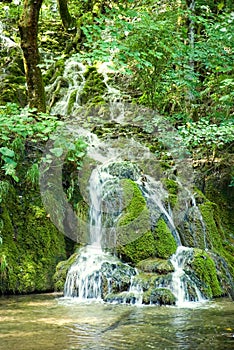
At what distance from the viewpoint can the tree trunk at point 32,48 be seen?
7688 mm

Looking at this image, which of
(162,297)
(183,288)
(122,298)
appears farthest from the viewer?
(183,288)

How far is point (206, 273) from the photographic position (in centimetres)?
689

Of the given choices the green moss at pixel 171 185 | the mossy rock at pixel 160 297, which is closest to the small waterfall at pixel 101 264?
the mossy rock at pixel 160 297

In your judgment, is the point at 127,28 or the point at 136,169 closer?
the point at 127,28

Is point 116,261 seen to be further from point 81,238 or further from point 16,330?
point 16,330

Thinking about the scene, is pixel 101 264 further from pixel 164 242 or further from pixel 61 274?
pixel 164 242

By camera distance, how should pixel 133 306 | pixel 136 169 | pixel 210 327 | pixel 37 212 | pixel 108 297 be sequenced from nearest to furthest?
pixel 210 327, pixel 133 306, pixel 108 297, pixel 37 212, pixel 136 169

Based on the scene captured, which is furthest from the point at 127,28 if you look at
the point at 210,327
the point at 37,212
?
the point at 210,327

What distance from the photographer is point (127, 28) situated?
279 inches

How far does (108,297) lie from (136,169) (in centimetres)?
319

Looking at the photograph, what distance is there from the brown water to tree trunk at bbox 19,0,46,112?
149 inches

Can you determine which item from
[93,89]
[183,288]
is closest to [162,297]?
[183,288]

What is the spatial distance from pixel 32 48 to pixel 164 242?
4.14 m

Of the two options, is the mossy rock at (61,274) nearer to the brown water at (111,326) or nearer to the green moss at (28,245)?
the green moss at (28,245)
